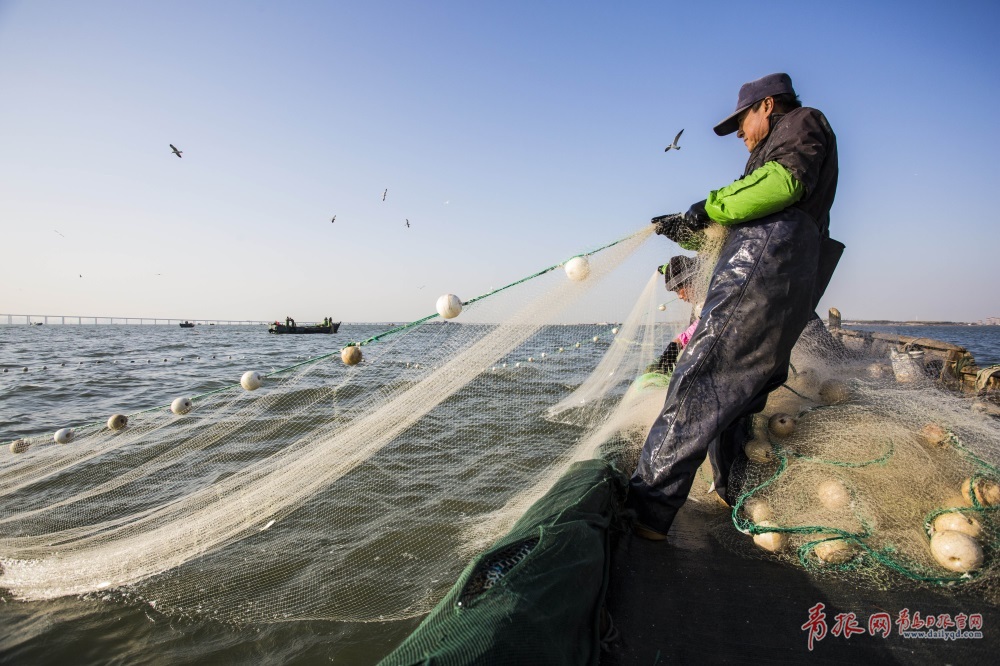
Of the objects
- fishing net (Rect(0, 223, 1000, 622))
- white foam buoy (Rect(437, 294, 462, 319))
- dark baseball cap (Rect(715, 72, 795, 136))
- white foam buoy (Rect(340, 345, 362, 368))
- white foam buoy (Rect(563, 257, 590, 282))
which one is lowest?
fishing net (Rect(0, 223, 1000, 622))

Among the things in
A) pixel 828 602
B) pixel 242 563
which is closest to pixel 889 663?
pixel 828 602

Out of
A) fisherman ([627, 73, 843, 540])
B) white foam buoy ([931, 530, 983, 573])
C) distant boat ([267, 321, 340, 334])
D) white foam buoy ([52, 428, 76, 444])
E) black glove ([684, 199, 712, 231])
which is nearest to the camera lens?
white foam buoy ([931, 530, 983, 573])

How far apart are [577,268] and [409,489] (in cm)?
247

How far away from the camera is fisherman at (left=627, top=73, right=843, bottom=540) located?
206 cm

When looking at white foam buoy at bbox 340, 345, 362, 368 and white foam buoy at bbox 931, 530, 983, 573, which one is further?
white foam buoy at bbox 340, 345, 362, 368

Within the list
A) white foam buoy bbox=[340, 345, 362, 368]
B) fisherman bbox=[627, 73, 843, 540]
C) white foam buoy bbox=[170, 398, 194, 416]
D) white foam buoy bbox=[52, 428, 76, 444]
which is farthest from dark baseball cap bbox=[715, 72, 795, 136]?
white foam buoy bbox=[52, 428, 76, 444]

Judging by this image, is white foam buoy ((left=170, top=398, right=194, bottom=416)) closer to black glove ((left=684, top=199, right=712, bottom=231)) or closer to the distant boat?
black glove ((left=684, top=199, right=712, bottom=231))

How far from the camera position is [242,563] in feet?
9.82

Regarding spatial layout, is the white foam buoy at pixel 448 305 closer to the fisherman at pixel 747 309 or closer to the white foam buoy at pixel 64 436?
the fisherman at pixel 747 309

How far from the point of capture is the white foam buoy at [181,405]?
2.82m

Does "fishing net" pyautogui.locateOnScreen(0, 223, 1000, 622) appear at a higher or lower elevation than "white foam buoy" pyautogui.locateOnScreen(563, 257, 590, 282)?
lower

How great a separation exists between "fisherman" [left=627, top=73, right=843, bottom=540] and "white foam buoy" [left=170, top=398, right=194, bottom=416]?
101 inches

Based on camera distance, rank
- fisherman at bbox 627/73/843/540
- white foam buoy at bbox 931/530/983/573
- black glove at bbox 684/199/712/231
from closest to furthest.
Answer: white foam buoy at bbox 931/530/983/573 < fisherman at bbox 627/73/843/540 < black glove at bbox 684/199/712/231

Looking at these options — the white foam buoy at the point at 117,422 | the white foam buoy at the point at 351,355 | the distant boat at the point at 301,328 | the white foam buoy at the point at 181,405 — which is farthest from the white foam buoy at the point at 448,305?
the distant boat at the point at 301,328
